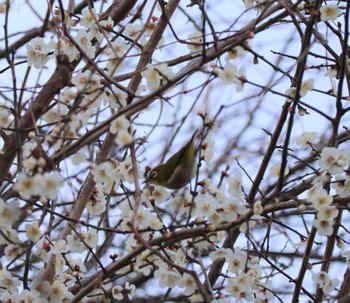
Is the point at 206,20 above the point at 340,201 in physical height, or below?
above

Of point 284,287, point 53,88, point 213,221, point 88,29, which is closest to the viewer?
point 213,221

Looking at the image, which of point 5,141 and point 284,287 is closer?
point 5,141

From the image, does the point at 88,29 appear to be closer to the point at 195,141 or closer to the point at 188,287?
the point at 195,141

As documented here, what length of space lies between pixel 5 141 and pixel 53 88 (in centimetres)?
32

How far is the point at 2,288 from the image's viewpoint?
6.72ft

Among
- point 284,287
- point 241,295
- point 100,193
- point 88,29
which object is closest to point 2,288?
point 100,193

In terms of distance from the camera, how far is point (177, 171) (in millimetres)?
2061

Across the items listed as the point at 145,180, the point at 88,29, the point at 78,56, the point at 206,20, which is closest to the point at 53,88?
the point at 78,56

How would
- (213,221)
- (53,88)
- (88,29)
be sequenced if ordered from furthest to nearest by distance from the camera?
(88,29) → (53,88) → (213,221)

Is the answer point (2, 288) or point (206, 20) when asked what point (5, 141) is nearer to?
point (2, 288)

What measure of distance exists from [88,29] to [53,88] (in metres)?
0.28

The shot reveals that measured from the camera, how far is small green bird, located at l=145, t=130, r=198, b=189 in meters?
2.04

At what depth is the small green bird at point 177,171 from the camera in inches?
80.5

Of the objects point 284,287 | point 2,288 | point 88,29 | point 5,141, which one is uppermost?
point 284,287
